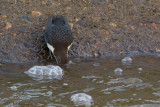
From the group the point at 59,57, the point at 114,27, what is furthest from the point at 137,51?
the point at 59,57

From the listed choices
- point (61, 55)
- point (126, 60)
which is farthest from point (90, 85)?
point (126, 60)

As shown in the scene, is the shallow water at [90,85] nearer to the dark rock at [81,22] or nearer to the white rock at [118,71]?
the white rock at [118,71]

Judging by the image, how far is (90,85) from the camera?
507cm

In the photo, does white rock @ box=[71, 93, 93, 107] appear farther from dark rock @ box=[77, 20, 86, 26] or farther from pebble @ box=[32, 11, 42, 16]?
pebble @ box=[32, 11, 42, 16]

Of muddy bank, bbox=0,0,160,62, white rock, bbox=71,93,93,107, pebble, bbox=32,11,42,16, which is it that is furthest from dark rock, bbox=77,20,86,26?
white rock, bbox=71,93,93,107

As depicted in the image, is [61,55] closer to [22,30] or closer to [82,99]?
[22,30]

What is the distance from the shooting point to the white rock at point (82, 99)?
169 inches

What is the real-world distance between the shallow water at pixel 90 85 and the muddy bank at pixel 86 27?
54cm

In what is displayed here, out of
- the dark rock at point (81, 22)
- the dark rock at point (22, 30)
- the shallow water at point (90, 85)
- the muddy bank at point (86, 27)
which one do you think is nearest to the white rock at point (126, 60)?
the shallow water at point (90, 85)

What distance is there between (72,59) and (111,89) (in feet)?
6.40

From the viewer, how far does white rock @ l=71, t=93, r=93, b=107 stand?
4.29 meters

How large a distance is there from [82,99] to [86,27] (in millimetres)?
3207

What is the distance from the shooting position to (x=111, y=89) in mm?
4879

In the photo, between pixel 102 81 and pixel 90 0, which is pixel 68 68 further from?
pixel 90 0
